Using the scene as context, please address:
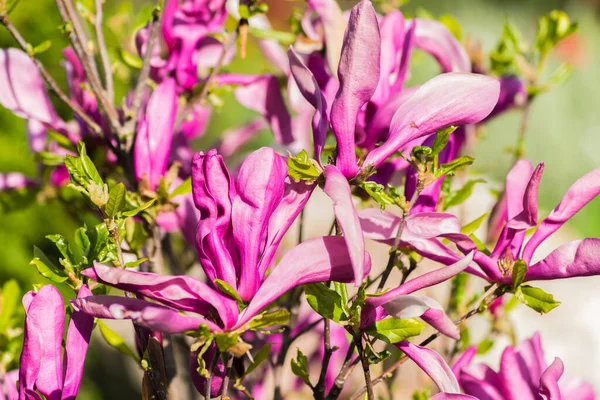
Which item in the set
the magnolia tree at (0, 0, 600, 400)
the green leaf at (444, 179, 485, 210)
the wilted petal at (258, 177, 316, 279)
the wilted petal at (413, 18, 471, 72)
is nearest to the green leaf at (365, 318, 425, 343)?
the magnolia tree at (0, 0, 600, 400)

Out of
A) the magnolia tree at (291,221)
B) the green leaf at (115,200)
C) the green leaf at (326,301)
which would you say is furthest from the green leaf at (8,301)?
the green leaf at (326,301)

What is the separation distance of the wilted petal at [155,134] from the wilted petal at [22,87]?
0.50 feet

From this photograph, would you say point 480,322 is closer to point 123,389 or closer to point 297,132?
point 123,389

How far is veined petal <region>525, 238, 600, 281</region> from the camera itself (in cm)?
54

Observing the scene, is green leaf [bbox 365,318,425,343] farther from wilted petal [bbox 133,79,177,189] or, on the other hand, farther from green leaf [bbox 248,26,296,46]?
green leaf [bbox 248,26,296,46]

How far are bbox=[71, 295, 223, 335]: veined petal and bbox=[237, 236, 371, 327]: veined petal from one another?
0.18 ft

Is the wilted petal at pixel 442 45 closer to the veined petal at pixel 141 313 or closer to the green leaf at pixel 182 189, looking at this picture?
the green leaf at pixel 182 189

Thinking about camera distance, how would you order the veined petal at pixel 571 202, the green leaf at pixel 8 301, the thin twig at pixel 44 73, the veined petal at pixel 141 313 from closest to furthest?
1. the veined petal at pixel 141 313
2. the veined petal at pixel 571 202
3. the thin twig at pixel 44 73
4. the green leaf at pixel 8 301

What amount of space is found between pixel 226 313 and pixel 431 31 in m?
0.43

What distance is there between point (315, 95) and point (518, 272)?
0.75 ft

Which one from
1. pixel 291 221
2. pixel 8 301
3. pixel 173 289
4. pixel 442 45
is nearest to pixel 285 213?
pixel 291 221

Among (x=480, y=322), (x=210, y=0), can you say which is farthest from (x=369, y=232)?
(x=480, y=322)

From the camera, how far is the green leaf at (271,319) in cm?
52

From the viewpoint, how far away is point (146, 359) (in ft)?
1.92
